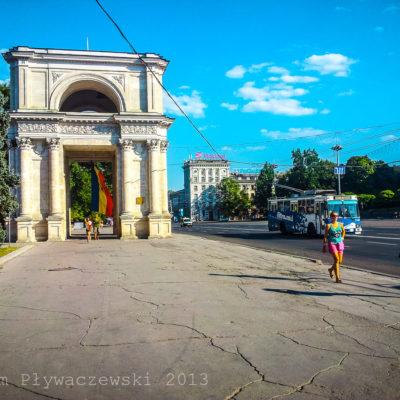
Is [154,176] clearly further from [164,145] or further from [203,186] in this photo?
[203,186]

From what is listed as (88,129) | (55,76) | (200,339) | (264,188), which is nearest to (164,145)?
(88,129)

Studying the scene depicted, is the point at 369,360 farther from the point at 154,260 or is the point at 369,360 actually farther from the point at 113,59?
the point at 113,59

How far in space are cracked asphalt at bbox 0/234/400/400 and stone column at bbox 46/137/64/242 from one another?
17.4 meters

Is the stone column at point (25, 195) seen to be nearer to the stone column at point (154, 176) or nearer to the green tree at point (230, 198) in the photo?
the stone column at point (154, 176)

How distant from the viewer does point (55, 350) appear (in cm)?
492

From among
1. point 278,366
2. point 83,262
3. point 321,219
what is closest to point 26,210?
point 83,262

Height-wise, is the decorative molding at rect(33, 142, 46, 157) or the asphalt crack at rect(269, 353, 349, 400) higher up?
the decorative molding at rect(33, 142, 46, 157)

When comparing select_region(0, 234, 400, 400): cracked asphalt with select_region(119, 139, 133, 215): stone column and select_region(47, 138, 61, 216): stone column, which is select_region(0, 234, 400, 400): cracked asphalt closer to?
select_region(47, 138, 61, 216): stone column

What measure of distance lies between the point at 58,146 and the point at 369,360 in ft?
86.2

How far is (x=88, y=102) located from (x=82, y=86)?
4688mm

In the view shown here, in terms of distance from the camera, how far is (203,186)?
13262cm

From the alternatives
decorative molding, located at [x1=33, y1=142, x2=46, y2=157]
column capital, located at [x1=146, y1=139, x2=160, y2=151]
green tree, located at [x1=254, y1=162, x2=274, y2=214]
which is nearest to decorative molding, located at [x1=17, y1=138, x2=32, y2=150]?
decorative molding, located at [x1=33, y1=142, x2=46, y2=157]

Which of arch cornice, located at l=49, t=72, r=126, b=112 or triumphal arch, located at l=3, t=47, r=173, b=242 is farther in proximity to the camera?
arch cornice, located at l=49, t=72, r=126, b=112

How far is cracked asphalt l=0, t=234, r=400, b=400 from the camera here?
3.92 metres
